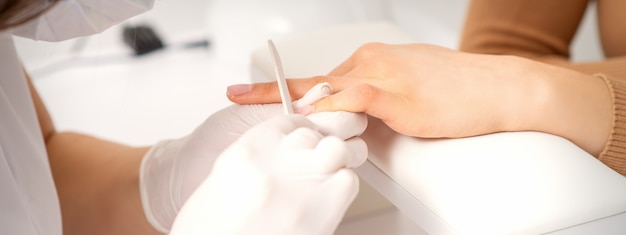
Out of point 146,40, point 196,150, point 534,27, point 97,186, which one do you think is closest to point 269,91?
point 196,150

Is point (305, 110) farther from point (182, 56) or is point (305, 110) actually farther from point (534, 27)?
point (182, 56)

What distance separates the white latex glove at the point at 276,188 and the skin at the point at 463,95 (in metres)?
0.11

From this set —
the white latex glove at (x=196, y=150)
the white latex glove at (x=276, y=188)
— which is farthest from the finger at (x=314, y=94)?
the white latex glove at (x=276, y=188)

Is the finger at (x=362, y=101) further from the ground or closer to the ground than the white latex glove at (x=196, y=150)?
further from the ground

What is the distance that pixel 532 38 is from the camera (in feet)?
3.43

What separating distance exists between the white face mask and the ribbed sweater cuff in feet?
1.57

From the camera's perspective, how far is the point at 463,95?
2.25ft

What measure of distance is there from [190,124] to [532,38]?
1.69ft

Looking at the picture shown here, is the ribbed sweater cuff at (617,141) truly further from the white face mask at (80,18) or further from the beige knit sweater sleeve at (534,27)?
the white face mask at (80,18)

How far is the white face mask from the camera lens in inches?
25.6

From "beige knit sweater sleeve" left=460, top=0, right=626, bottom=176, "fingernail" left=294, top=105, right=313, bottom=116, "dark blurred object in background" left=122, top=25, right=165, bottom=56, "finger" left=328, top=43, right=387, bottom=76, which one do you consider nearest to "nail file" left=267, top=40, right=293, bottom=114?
"fingernail" left=294, top=105, right=313, bottom=116

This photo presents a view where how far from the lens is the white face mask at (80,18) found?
651mm

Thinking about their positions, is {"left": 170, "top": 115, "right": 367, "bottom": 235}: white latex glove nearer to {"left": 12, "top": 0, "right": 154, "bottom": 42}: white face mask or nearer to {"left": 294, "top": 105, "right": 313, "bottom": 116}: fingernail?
{"left": 294, "top": 105, "right": 313, "bottom": 116}: fingernail

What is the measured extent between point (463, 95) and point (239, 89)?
0.73ft
